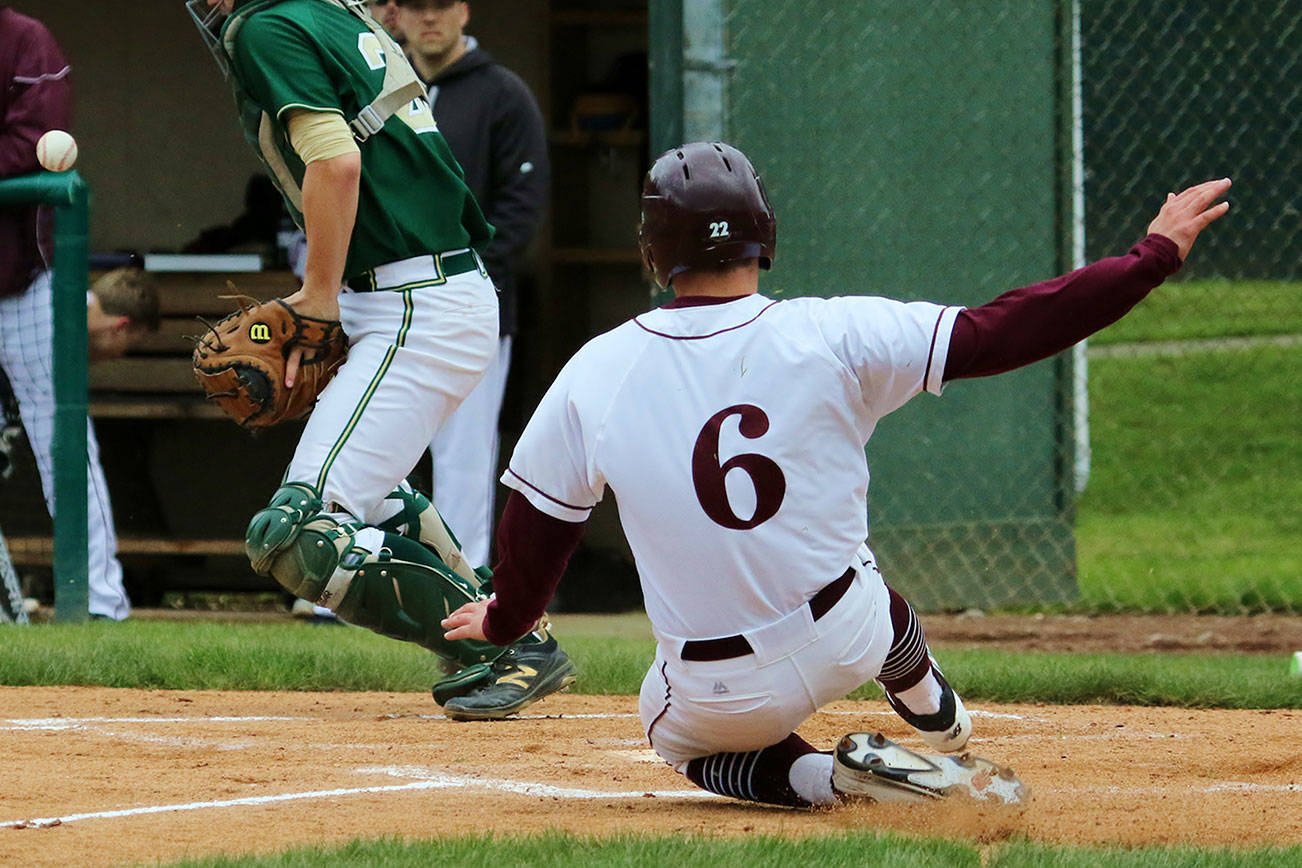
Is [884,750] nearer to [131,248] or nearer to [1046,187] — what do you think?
[1046,187]

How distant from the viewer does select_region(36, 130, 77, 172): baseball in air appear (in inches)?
253

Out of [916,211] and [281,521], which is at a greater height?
[916,211]

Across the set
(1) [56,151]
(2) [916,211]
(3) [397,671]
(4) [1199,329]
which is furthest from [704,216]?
(4) [1199,329]

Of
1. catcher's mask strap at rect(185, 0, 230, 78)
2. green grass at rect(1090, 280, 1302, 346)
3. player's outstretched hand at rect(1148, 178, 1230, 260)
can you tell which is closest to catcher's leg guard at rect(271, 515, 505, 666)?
catcher's mask strap at rect(185, 0, 230, 78)

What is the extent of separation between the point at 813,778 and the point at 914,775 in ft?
0.74

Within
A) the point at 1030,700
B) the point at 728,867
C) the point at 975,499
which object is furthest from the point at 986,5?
the point at 728,867

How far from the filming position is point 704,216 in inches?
128

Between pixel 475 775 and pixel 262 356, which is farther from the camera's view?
pixel 262 356

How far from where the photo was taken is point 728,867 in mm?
2736

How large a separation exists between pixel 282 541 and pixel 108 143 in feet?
20.0

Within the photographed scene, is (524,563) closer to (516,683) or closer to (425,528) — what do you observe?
(516,683)

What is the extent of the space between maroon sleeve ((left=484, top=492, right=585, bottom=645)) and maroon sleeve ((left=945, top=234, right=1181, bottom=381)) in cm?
76

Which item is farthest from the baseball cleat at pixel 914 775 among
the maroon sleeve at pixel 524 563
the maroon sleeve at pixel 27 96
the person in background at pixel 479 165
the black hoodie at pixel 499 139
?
the maroon sleeve at pixel 27 96

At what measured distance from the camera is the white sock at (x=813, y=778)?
3.39 metres
